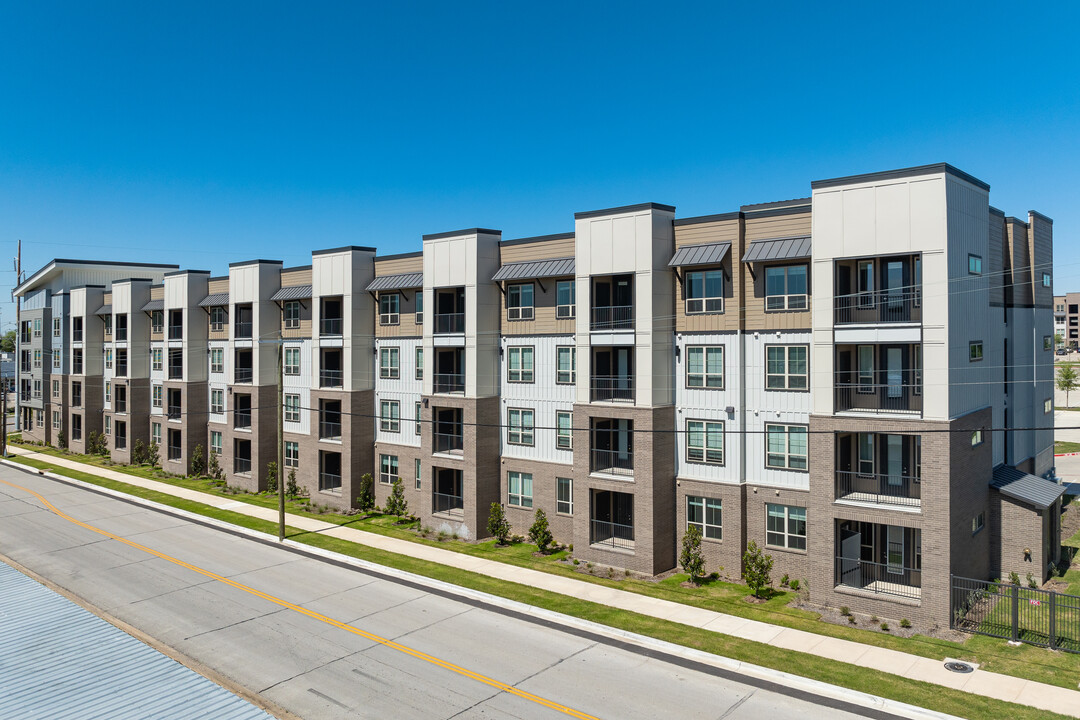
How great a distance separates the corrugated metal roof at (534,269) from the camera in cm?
2983

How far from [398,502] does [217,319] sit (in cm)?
2245

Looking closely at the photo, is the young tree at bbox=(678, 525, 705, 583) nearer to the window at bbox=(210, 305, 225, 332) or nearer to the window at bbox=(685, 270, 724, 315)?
the window at bbox=(685, 270, 724, 315)

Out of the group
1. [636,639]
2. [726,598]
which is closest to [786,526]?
[726,598]

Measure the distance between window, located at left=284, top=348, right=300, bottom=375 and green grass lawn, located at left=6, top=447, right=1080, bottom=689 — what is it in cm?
795

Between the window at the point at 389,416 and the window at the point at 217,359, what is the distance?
17215mm

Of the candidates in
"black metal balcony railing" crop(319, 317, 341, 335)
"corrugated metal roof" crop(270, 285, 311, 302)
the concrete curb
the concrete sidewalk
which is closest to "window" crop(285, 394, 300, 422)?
"black metal balcony railing" crop(319, 317, 341, 335)

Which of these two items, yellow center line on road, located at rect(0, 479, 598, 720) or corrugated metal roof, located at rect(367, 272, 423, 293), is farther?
corrugated metal roof, located at rect(367, 272, 423, 293)

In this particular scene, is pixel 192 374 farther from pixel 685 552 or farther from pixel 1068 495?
pixel 1068 495

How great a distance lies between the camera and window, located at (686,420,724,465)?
86.0 ft

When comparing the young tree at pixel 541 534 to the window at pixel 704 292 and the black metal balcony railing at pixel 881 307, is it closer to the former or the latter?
the window at pixel 704 292

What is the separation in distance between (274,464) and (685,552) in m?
28.9

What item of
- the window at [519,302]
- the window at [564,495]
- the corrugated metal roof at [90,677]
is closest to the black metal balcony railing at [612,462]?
the window at [564,495]

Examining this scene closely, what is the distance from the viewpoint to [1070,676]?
56.0 feet

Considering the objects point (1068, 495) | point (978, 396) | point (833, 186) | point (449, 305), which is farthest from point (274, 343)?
point (1068, 495)
